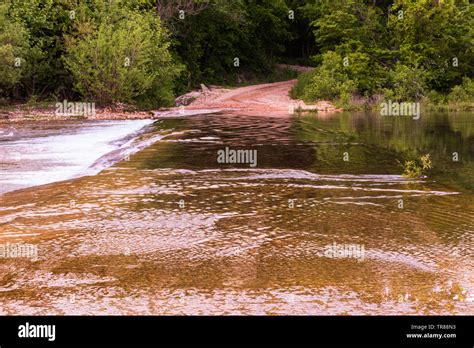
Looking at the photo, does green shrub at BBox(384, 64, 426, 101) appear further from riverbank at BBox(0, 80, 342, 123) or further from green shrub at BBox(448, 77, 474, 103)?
riverbank at BBox(0, 80, 342, 123)

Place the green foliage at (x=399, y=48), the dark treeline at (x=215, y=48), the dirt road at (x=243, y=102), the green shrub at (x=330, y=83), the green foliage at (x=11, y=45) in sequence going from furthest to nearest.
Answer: the green foliage at (x=399, y=48) → the green shrub at (x=330, y=83) → the dirt road at (x=243, y=102) → the dark treeline at (x=215, y=48) → the green foliage at (x=11, y=45)

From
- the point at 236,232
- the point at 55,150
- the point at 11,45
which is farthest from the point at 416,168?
the point at 11,45

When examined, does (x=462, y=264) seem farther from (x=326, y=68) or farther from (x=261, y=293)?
(x=326, y=68)

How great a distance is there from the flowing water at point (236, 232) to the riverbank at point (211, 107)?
11723 mm

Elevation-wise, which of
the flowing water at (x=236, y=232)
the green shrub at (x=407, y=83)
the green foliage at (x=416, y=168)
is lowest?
the flowing water at (x=236, y=232)

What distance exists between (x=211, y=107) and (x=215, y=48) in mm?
15740

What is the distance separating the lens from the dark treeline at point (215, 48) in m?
31.6

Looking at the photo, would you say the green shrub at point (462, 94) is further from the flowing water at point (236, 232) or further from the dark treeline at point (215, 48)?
the flowing water at point (236, 232)

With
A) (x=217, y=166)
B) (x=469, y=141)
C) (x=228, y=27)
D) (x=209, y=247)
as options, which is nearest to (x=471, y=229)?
(x=209, y=247)

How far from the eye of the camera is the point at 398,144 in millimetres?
19969

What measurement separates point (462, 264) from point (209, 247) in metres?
3.14

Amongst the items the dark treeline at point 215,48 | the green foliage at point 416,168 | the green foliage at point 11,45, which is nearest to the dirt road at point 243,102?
the dark treeline at point 215,48

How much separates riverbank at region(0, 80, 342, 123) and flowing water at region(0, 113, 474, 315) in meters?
11.7

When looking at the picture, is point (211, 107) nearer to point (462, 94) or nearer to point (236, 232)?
point (462, 94)
